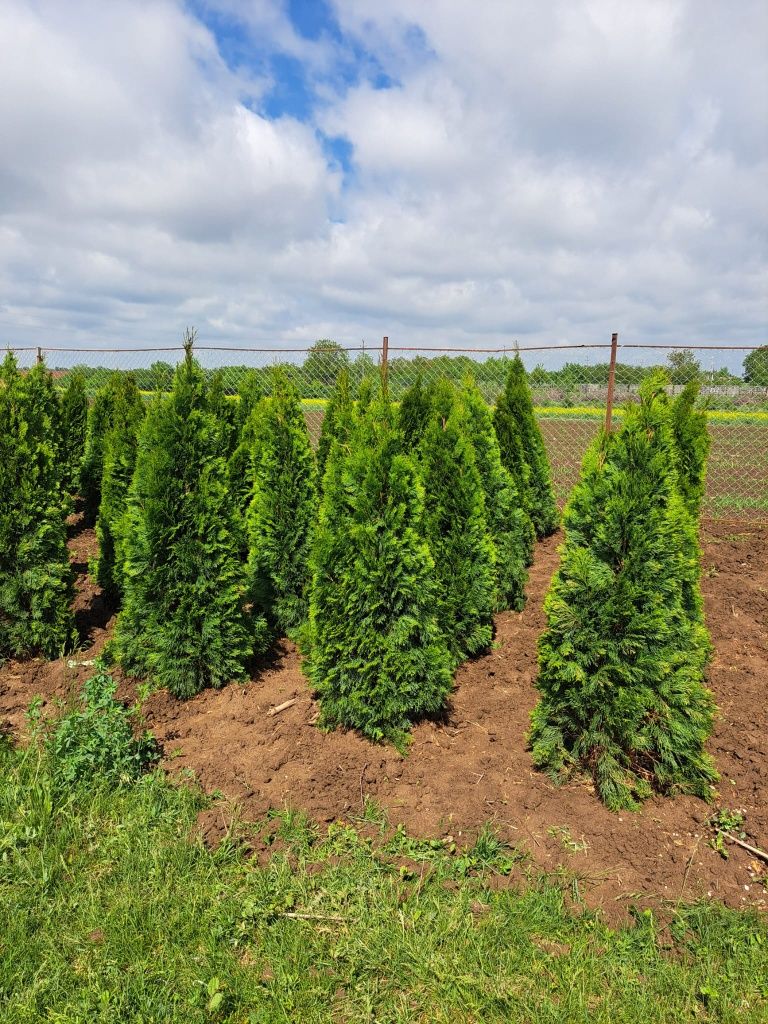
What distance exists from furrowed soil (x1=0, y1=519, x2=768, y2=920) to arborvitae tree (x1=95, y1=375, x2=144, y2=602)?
3.50 ft

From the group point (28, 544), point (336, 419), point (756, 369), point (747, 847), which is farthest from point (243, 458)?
point (756, 369)

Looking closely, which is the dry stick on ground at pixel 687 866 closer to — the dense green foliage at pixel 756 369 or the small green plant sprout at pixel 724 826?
the small green plant sprout at pixel 724 826

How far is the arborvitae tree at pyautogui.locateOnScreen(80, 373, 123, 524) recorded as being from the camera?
9.67 metres

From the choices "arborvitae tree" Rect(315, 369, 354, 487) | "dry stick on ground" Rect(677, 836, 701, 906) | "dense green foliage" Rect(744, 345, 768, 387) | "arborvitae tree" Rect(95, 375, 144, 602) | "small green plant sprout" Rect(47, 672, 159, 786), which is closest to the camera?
"dry stick on ground" Rect(677, 836, 701, 906)

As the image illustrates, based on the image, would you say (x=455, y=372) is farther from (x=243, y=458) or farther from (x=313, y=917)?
(x=313, y=917)

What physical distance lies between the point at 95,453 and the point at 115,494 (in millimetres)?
2953

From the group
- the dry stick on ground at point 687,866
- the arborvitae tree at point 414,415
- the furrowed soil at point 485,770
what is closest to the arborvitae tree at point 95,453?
the furrowed soil at point 485,770

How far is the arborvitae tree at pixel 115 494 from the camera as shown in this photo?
6.63m

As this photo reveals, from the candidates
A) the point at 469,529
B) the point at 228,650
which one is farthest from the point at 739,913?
the point at 228,650

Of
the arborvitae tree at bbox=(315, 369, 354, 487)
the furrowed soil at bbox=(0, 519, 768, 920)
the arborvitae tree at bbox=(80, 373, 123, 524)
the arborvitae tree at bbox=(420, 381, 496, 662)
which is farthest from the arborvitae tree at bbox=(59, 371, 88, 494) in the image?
the arborvitae tree at bbox=(420, 381, 496, 662)

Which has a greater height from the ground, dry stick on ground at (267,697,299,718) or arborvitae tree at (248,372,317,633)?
arborvitae tree at (248,372,317,633)

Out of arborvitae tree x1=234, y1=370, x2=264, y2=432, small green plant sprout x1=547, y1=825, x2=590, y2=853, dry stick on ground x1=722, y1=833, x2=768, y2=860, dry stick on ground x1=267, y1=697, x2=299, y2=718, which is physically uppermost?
arborvitae tree x1=234, y1=370, x2=264, y2=432

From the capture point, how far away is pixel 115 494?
7164 mm

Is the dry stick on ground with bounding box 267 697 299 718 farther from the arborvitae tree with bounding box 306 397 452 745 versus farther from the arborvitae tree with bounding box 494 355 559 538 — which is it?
the arborvitae tree with bounding box 494 355 559 538
